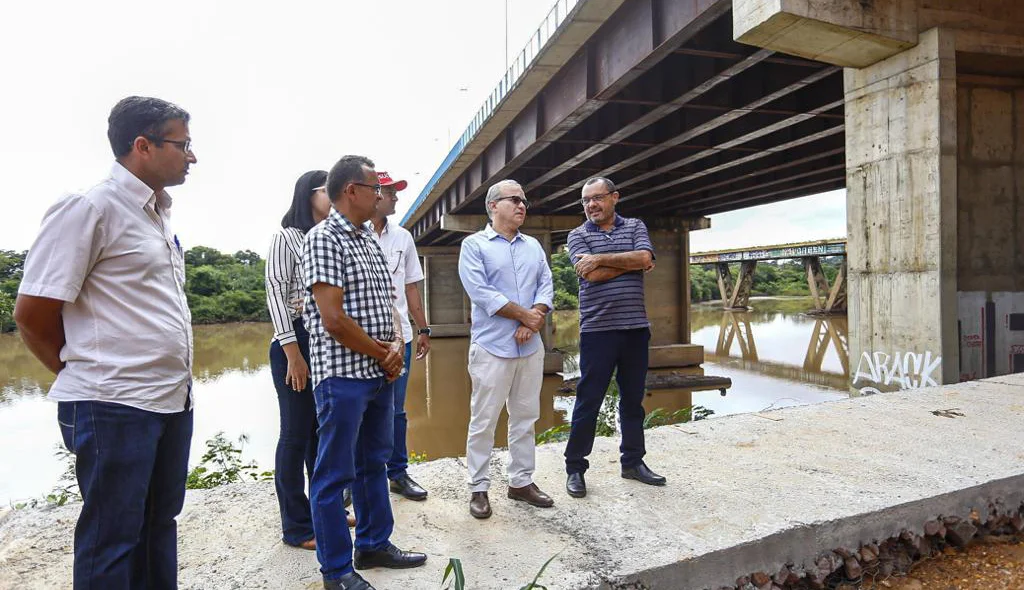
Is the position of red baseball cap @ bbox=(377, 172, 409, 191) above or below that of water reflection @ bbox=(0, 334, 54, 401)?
above

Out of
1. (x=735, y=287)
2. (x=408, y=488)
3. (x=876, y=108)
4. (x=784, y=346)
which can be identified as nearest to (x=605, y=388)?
(x=408, y=488)

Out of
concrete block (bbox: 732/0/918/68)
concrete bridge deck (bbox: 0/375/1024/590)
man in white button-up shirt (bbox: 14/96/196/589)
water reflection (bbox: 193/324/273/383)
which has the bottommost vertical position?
water reflection (bbox: 193/324/273/383)

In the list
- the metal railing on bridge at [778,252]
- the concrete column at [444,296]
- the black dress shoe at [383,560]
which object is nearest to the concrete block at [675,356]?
the concrete column at [444,296]

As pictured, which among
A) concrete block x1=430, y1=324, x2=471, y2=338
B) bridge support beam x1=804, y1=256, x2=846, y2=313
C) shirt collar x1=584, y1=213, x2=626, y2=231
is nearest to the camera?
shirt collar x1=584, y1=213, x2=626, y2=231

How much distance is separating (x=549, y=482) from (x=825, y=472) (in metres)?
1.58

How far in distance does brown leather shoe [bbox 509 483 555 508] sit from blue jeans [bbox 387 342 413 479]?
0.66 meters

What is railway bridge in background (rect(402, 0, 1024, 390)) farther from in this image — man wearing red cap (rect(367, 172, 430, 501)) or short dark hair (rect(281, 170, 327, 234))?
short dark hair (rect(281, 170, 327, 234))

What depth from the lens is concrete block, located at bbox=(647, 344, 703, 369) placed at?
2333cm

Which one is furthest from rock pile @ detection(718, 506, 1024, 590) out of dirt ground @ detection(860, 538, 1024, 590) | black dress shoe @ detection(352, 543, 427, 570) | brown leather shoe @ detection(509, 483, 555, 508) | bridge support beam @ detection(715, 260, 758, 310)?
bridge support beam @ detection(715, 260, 758, 310)

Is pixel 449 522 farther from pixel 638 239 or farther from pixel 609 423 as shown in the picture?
pixel 609 423

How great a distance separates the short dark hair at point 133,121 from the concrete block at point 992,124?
8.78 meters

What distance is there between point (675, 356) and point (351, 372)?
22.5m

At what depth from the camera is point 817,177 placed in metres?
18.1

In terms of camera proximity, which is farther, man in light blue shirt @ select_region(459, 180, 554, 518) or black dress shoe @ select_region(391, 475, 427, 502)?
black dress shoe @ select_region(391, 475, 427, 502)
